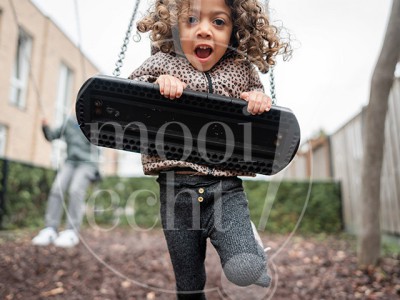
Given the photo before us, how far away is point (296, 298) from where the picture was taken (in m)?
2.71

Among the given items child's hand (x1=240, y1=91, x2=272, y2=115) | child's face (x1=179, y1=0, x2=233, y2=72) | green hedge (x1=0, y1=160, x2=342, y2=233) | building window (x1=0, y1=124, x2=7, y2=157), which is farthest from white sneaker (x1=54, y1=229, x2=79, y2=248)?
building window (x1=0, y1=124, x2=7, y2=157)

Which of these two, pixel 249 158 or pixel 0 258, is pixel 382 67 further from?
pixel 0 258

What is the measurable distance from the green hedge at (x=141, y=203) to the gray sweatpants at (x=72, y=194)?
72.7 inches

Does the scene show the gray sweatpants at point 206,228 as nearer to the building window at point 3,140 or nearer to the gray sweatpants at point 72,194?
the gray sweatpants at point 72,194

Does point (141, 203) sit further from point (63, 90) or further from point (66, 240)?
point (63, 90)

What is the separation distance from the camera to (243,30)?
4.66ft

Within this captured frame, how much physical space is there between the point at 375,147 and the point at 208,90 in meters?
2.34

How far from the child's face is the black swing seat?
183 millimetres

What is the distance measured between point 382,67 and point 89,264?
2714mm

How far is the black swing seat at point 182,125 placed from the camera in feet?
3.96

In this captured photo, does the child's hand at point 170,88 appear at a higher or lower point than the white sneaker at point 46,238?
higher

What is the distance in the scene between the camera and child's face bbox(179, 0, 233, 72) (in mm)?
1300

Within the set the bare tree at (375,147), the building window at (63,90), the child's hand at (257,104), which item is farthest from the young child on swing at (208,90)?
the building window at (63,90)

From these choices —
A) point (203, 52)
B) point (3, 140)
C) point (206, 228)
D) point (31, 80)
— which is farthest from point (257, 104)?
point (3, 140)
